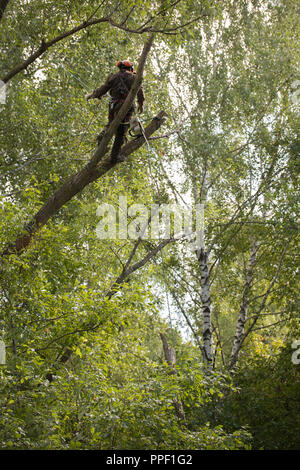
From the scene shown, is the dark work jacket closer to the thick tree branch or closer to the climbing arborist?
the climbing arborist

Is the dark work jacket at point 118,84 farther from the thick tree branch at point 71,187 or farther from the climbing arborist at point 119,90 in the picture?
the thick tree branch at point 71,187

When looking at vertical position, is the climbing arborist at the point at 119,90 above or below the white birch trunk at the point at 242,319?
above

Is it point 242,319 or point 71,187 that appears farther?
point 242,319

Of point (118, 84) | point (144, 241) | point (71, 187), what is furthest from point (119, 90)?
point (144, 241)

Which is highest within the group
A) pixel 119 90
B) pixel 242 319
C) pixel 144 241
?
pixel 119 90

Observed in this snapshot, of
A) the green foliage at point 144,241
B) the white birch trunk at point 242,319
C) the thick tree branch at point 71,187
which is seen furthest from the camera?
the white birch trunk at point 242,319

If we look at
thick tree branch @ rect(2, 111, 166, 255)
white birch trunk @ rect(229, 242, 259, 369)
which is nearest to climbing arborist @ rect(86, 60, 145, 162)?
thick tree branch @ rect(2, 111, 166, 255)

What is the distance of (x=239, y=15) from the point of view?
45.4 feet

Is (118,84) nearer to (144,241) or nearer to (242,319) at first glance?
(144,241)

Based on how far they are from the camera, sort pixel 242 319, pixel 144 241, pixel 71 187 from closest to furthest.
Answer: pixel 71 187 < pixel 144 241 < pixel 242 319

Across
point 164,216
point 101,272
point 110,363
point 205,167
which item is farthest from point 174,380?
point 205,167

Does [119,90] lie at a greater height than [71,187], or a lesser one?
greater

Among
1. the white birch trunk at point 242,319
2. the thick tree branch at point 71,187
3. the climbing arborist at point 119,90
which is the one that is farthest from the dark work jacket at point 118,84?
the white birch trunk at point 242,319

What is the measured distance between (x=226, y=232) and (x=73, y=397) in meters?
7.24
